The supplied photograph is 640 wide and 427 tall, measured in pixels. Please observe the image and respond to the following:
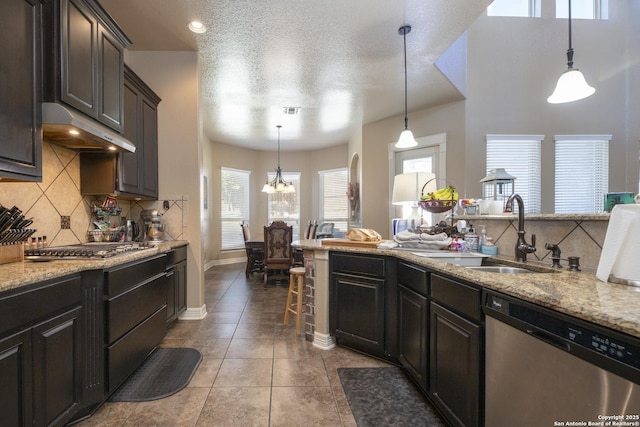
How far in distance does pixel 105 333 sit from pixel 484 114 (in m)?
4.96

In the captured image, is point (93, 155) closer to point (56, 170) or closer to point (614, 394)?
point (56, 170)

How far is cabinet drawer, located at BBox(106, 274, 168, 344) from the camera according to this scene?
5.57ft

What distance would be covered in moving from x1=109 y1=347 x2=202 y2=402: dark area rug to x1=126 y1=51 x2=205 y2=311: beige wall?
2.75ft

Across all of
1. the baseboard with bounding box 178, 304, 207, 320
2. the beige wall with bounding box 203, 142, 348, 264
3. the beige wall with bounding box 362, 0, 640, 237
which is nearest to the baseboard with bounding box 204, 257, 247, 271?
the beige wall with bounding box 203, 142, 348, 264

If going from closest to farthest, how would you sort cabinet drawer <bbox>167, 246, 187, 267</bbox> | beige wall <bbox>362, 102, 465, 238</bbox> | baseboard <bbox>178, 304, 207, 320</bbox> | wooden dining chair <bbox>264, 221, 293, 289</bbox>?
cabinet drawer <bbox>167, 246, 187, 267</bbox> → baseboard <bbox>178, 304, 207, 320</bbox> → beige wall <bbox>362, 102, 465, 238</bbox> → wooden dining chair <bbox>264, 221, 293, 289</bbox>

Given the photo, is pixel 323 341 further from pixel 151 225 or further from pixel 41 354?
pixel 151 225

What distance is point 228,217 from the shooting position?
260 inches

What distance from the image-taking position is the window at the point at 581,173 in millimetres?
4273

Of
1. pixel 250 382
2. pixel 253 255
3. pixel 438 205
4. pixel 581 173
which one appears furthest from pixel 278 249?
pixel 581 173

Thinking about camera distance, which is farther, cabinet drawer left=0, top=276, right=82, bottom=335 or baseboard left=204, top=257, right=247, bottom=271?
baseboard left=204, top=257, right=247, bottom=271

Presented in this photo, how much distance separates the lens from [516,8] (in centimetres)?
432

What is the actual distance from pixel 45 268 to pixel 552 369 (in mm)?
2221

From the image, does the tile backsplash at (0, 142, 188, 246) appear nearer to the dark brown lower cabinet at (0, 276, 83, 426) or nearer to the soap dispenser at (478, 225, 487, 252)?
→ the dark brown lower cabinet at (0, 276, 83, 426)

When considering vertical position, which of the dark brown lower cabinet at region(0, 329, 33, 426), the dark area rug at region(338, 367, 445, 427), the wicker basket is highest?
the wicker basket
